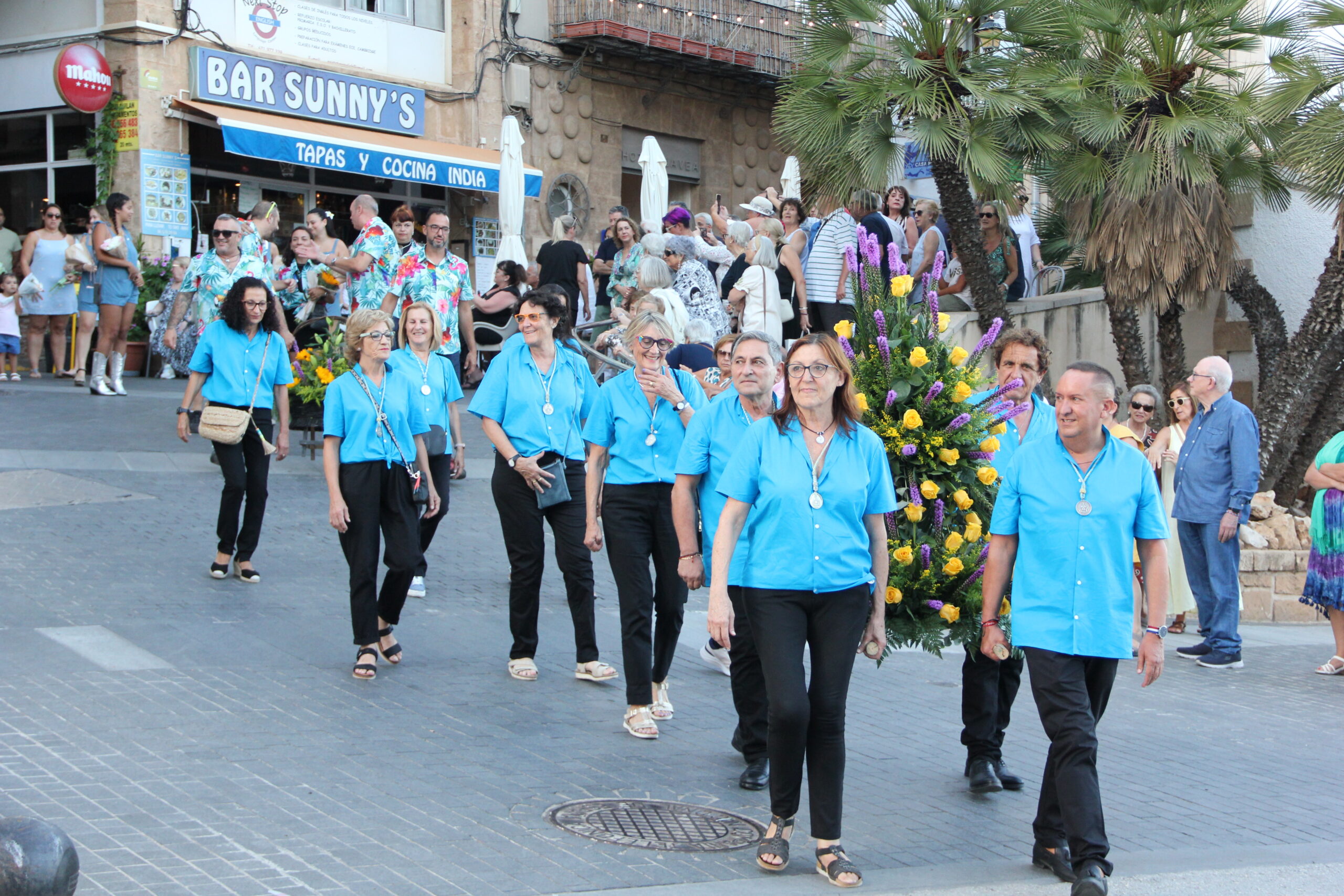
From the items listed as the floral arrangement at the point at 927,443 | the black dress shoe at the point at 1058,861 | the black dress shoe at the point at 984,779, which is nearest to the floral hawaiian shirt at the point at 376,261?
the floral arrangement at the point at 927,443

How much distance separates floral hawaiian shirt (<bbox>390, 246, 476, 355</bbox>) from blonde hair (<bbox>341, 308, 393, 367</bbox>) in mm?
4223

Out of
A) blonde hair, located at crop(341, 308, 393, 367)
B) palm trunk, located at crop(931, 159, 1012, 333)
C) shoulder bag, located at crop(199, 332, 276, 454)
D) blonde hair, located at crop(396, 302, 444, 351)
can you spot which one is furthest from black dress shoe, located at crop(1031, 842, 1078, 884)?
palm trunk, located at crop(931, 159, 1012, 333)

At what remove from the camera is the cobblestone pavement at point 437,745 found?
16.1ft

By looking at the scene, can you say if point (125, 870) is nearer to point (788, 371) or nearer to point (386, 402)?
point (788, 371)

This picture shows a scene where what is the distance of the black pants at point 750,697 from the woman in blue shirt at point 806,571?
917 millimetres

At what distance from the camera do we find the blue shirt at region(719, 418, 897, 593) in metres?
4.92

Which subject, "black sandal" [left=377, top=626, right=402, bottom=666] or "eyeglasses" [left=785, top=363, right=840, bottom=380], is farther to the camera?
"black sandal" [left=377, top=626, right=402, bottom=666]

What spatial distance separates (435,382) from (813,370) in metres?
4.24

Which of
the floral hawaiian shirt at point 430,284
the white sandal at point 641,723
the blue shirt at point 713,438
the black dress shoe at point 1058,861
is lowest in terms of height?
the black dress shoe at point 1058,861

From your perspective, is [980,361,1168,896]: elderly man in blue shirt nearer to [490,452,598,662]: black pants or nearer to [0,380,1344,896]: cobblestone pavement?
[0,380,1344,896]: cobblestone pavement

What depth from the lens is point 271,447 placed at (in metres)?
9.14

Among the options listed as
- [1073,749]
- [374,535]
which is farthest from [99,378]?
[1073,749]

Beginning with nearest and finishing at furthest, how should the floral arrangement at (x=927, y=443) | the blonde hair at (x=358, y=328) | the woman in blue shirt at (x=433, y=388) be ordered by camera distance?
the floral arrangement at (x=927, y=443) → the blonde hair at (x=358, y=328) → the woman in blue shirt at (x=433, y=388)

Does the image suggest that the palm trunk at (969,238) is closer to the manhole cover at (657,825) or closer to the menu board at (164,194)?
the manhole cover at (657,825)
